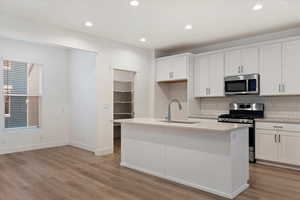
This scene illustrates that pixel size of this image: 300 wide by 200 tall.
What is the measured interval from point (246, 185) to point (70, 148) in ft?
14.6

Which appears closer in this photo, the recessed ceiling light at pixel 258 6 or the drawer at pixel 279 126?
the recessed ceiling light at pixel 258 6

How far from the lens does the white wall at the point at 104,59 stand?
152 inches

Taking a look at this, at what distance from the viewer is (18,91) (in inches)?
216

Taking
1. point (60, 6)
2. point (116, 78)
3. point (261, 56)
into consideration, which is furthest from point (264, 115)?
point (60, 6)

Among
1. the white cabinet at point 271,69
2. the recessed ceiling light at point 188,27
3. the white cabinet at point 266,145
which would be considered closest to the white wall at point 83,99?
the recessed ceiling light at point 188,27

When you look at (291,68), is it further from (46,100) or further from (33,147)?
(33,147)

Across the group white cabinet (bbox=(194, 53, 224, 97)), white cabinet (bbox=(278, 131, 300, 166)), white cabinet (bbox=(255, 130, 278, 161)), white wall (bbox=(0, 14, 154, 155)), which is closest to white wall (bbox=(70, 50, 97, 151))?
white wall (bbox=(0, 14, 154, 155))

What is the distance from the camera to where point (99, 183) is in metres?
3.25

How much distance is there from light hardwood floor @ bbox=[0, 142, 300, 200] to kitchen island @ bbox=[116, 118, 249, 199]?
0.49ft

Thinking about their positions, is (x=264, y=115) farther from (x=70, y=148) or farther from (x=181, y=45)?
(x=70, y=148)

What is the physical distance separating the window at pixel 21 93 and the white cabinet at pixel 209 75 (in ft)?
14.1

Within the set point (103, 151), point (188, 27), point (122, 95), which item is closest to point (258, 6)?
point (188, 27)

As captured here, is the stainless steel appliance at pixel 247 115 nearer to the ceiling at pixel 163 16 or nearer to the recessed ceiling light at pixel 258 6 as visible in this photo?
the ceiling at pixel 163 16

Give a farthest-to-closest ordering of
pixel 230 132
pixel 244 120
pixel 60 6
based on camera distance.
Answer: pixel 244 120, pixel 60 6, pixel 230 132
